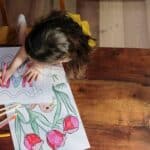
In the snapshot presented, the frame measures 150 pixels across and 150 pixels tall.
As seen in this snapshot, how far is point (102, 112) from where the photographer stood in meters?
0.98

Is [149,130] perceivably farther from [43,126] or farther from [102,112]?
[43,126]

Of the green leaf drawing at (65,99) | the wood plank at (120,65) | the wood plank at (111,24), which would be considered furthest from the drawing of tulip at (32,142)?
the wood plank at (111,24)

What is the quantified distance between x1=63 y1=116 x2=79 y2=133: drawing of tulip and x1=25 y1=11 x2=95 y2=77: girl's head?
0.49ft

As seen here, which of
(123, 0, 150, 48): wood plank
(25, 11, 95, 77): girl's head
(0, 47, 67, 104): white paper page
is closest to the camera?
(25, 11, 95, 77): girl's head

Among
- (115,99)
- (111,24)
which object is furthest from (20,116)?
(111,24)

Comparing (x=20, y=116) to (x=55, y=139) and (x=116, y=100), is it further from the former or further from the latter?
(x=116, y=100)

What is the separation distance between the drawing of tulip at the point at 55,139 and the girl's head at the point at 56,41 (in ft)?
0.57

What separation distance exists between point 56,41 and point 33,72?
6.4 inches

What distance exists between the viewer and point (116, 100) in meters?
1.00

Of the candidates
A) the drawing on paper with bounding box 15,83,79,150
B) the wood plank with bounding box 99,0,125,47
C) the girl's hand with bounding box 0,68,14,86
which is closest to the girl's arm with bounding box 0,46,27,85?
the girl's hand with bounding box 0,68,14,86

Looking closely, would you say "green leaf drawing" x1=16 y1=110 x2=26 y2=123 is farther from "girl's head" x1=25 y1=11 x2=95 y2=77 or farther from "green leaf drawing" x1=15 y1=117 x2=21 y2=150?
"girl's head" x1=25 y1=11 x2=95 y2=77

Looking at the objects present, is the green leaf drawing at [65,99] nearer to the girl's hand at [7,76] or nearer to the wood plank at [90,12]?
the girl's hand at [7,76]

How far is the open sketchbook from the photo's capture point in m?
0.93

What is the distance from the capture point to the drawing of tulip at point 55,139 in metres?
0.93
